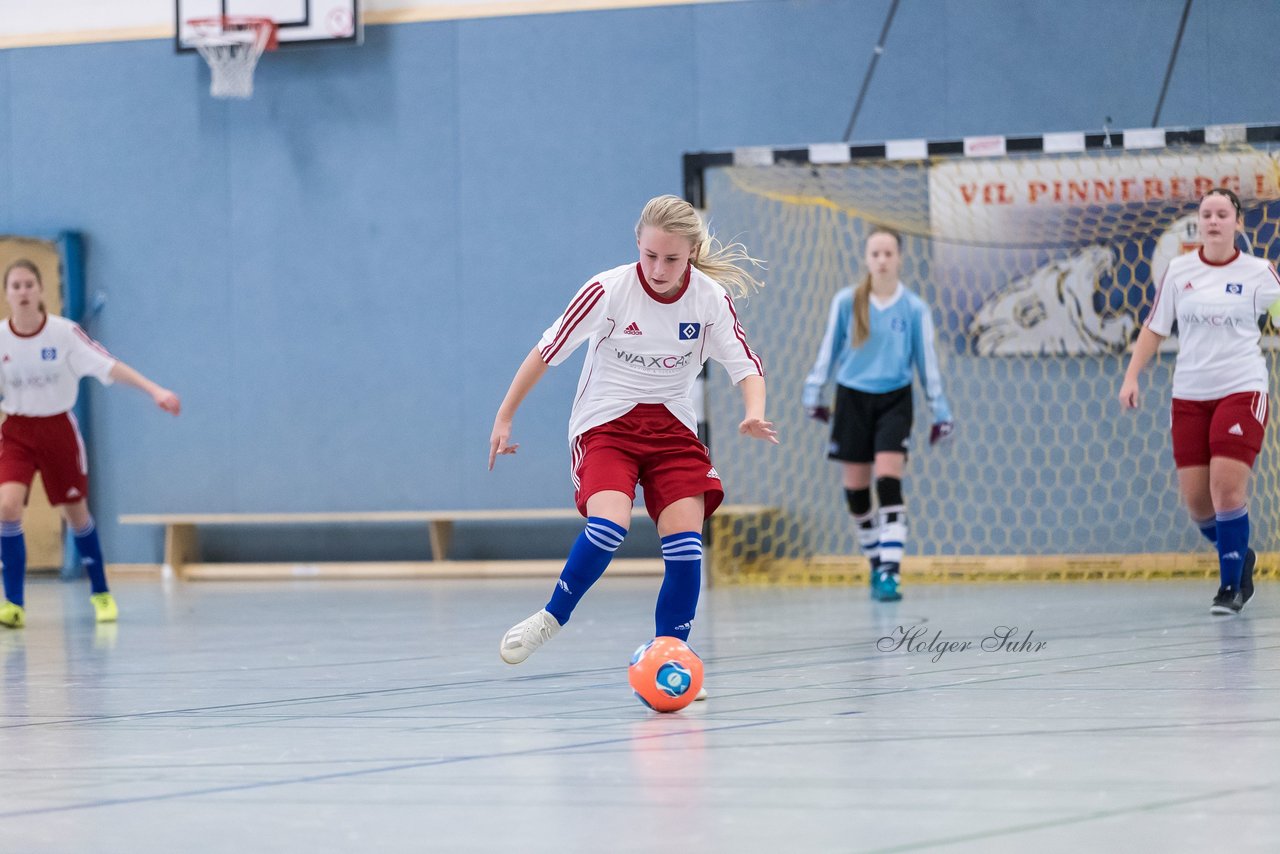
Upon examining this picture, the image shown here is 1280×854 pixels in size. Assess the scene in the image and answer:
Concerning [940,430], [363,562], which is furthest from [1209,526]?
[363,562]

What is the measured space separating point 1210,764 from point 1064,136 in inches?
243

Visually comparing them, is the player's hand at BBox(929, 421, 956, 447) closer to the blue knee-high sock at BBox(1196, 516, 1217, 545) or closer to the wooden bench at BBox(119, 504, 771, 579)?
the blue knee-high sock at BBox(1196, 516, 1217, 545)

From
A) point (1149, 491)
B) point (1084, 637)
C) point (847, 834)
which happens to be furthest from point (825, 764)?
point (1149, 491)

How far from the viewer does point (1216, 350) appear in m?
6.80

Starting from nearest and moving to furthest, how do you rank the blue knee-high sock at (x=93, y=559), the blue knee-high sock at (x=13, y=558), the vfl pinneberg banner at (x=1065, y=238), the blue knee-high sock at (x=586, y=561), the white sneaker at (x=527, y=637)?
the blue knee-high sock at (x=586, y=561) < the white sneaker at (x=527, y=637) < the blue knee-high sock at (x=13, y=558) < the blue knee-high sock at (x=93, y=559) < the vfl pinneberg banner at (x=1065, y=238)

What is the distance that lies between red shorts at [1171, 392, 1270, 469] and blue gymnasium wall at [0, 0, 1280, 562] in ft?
12.9

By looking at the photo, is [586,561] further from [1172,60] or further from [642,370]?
[1172,60]

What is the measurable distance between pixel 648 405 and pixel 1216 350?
10.1ft

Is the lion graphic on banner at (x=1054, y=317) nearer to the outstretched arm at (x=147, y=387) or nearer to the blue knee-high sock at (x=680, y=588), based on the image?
the outstretched arm at (x=147, y=387)

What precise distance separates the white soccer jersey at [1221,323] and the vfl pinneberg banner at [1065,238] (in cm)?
313

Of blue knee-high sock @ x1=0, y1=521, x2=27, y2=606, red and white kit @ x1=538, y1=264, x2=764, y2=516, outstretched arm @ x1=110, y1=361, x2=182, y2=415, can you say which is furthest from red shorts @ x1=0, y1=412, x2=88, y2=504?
red and white kit @ x1=538, y1=264, x2=764, y2=516

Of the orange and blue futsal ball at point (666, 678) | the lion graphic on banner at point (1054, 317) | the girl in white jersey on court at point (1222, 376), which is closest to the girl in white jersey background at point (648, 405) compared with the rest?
the orange and blue futsal ball at point (666, 678)

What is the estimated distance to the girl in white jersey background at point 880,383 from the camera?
820 centimetres

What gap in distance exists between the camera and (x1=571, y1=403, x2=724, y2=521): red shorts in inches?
185
